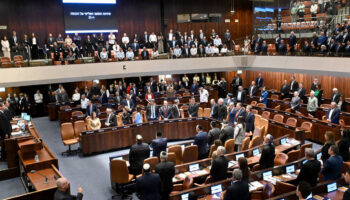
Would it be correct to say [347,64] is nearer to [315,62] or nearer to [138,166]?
[315,62]

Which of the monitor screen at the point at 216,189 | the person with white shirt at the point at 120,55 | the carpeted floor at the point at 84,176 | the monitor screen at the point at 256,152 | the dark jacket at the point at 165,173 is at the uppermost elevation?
the person with white shirt at the point at 120,55

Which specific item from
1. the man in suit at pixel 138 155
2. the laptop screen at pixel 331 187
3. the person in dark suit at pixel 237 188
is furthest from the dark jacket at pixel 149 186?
the laptop screen at pixel 331 187

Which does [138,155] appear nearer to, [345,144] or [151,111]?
[345,144]

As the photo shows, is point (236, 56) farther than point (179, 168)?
Yes

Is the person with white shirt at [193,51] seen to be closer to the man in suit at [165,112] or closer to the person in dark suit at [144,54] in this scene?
the person in dark suit at [144,54]

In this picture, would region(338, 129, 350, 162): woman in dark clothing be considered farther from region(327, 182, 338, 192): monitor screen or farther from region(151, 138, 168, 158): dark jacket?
region(151, 138, 168, 158): dark jacket

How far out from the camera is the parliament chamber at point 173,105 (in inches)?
244

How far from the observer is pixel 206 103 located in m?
15.2

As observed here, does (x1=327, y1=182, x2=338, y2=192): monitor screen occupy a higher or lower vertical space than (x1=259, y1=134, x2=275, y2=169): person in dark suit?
lower

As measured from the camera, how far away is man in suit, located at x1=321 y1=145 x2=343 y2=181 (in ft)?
18.8

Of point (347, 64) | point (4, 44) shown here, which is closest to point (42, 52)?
point (4, 44)

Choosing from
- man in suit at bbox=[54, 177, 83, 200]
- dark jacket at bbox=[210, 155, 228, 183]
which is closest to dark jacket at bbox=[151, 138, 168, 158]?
dark jacket at bbox=[210, 155, 228, 183]

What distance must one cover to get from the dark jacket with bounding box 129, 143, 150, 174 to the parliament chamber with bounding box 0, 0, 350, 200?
0.09 feet

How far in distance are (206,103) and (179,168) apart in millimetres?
8479
